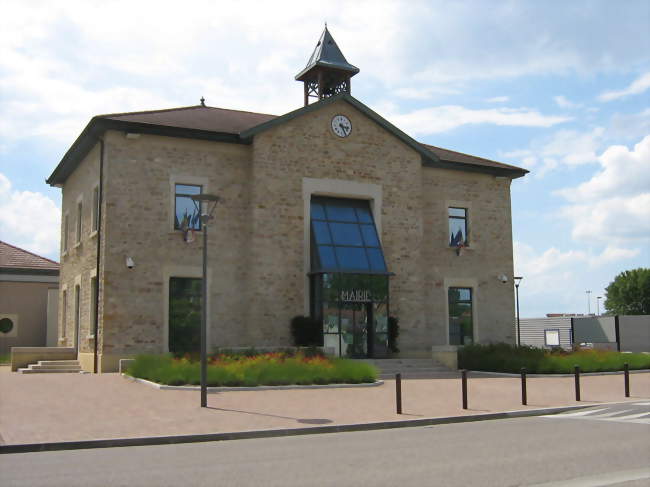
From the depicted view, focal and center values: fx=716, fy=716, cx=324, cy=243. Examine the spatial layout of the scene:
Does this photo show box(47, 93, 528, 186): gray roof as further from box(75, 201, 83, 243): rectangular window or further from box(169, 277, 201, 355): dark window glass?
box(169, 277, 201, 355): dark window glass

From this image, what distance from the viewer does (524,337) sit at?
52.5 meters

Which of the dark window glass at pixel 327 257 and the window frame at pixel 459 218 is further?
the window frame at pixel 459 218

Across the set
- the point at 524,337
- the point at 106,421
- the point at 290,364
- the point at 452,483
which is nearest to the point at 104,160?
the point at 290,364

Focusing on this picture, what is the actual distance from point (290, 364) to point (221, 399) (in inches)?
149

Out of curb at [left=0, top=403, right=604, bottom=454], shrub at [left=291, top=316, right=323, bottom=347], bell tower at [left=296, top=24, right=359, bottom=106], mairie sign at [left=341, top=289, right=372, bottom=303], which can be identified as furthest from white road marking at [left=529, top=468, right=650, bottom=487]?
bell tower at [left=296, top=24, right=359, bottom=106]

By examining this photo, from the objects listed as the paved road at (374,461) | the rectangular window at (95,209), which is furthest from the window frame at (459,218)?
the paved road at (374,461)

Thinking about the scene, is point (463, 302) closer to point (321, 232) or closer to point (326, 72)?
point (321, 232)

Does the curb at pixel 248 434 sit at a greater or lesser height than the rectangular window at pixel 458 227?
lesser

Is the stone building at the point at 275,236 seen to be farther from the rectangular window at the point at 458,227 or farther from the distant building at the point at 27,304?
the distant building at the point at 27,304

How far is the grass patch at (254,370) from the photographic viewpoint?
17.4 meters

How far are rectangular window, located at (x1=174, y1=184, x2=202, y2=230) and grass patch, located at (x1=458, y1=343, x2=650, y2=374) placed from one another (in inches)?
407

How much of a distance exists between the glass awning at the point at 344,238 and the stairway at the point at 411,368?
3.20 metres

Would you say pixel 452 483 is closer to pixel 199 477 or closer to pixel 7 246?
pixel 199 477

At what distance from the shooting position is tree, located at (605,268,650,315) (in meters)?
68.1
